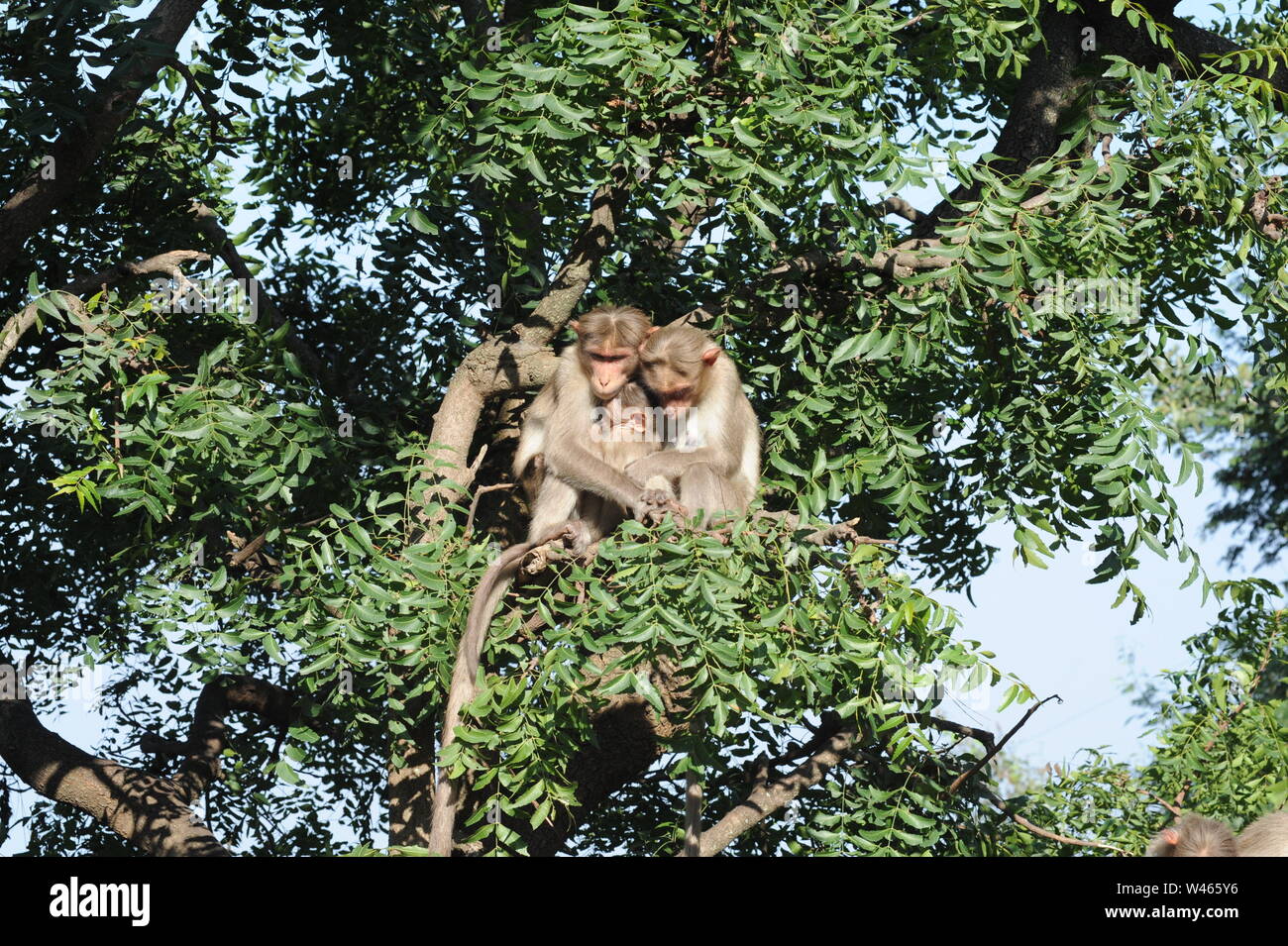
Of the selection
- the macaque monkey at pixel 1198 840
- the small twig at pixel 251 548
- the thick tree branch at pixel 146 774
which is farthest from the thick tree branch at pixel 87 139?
the macaque monkey at pixel 1198 840

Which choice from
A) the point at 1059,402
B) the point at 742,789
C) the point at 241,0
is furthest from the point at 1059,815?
the point at 241,0

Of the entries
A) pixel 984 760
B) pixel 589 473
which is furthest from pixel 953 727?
pixel 589 473

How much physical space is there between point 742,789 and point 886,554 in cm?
235

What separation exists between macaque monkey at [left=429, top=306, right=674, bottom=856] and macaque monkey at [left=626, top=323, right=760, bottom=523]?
118 millimetres

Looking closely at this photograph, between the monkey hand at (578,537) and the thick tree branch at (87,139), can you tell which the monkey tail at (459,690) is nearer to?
the monkey hand at (578,537)

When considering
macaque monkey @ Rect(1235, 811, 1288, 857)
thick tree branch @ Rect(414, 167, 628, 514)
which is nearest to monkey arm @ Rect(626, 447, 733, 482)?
thick tree branch @ Rect(414, 167, 628, 514)

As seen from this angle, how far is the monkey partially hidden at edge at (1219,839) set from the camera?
482 cm

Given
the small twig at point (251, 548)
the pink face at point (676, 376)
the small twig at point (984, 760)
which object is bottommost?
the small twig at point (984, 760)

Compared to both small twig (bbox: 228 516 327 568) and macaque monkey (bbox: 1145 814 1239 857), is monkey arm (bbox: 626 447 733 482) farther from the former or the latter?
macaque monkey (bbox: 1145 814 1239 857)

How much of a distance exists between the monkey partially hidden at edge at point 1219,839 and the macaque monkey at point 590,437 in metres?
2.24

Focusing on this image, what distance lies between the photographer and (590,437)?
623 cm

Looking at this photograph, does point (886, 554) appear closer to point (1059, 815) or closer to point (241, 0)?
point (1059, 815)

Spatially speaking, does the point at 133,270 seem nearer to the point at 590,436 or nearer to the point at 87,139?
the point at 87,139

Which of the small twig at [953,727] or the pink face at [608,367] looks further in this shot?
the pink face at [608,367]
